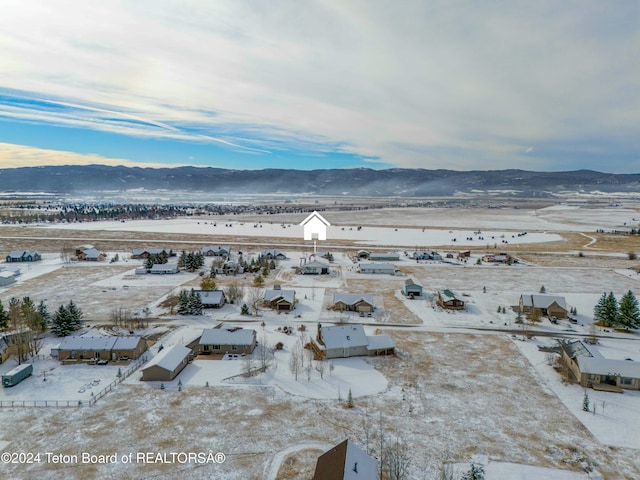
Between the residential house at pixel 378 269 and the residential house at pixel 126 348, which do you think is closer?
the residential house at pixel 126 348

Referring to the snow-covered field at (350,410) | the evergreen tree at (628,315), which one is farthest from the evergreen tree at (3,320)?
the evergreen tree at (628,315)

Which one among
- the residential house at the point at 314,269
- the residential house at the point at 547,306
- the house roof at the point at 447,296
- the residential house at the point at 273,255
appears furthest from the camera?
the residential house at the point at 273,255

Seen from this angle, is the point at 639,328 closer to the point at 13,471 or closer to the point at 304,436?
the point at 304,436

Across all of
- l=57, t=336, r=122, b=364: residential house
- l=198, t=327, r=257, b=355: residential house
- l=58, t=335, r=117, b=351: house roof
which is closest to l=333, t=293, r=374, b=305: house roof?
l=198, t=327, r=257, b=355: residential house

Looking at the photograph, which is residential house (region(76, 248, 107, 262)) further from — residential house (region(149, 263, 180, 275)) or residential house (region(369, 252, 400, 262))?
residential house (region(369, 252, 400, 262))

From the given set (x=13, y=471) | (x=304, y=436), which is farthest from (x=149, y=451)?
(x=304, y=436)

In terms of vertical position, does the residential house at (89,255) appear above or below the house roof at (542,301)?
above

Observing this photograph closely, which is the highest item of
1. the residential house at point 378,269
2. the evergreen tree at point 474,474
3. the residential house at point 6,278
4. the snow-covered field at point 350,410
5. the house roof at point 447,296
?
the residential house at point 6,278

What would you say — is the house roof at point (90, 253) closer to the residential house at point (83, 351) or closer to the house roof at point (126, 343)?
the residential house at point (83, 351)
